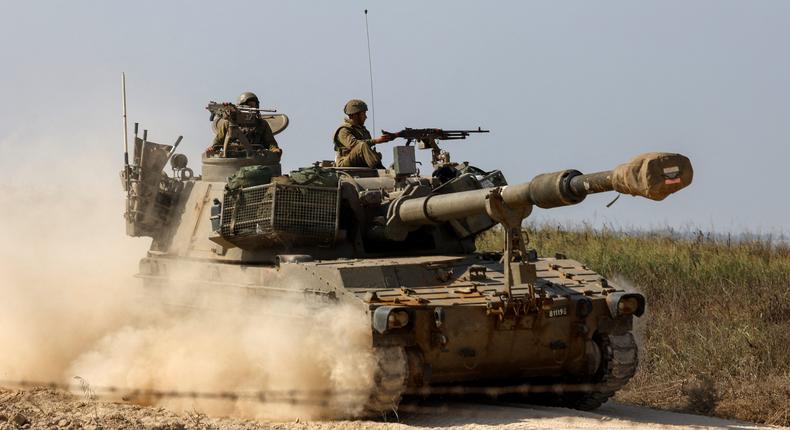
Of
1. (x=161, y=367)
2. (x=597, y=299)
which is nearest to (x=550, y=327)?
(x=597, y=299)

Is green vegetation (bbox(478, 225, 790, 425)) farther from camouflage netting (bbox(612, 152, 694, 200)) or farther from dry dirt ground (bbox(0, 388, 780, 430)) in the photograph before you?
camouflage netting (bbox(612, 152, 694, 200))

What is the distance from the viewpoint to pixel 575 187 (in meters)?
10.7

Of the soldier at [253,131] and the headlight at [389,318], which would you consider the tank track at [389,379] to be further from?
the soldier at [253,131]

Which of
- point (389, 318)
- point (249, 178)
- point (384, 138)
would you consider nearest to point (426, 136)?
point (384, 138)

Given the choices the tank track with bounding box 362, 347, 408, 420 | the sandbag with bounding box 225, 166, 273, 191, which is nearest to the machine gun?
the sandbag with bounding box 225, 166, 273, 191

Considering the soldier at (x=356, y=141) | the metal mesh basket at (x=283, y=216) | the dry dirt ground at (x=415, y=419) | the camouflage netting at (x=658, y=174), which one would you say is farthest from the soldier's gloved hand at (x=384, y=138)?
the camouflage netting at (x=658, y=174)

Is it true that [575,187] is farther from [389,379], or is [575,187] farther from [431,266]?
[431,266]

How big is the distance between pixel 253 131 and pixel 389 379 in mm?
5273

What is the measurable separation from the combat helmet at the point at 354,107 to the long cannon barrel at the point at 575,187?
303 cm

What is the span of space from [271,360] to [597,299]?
122 inches

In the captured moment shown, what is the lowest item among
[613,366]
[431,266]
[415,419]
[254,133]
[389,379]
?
[415,419]

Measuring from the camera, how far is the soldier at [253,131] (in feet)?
52.1

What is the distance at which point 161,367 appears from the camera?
1412cm

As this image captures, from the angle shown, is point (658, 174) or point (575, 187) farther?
point (575, 187)
